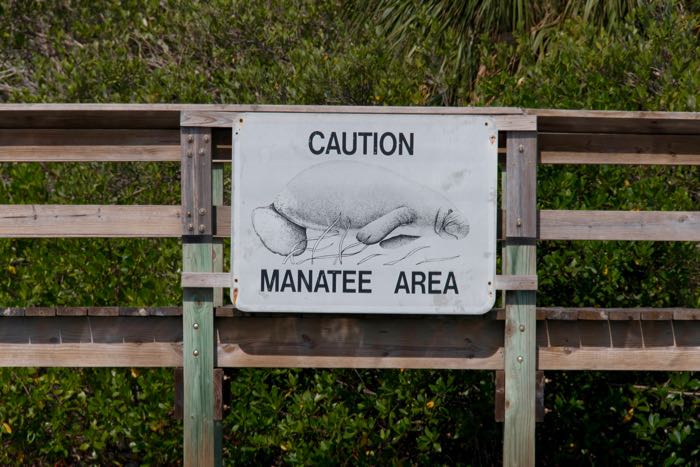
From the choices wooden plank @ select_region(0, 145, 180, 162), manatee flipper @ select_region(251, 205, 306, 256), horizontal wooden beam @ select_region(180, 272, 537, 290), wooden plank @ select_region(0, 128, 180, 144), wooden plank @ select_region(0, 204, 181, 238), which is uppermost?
wooden plank @ select_region(0, 128, 180, 144)

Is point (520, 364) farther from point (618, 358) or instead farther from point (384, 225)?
point (384, 225)

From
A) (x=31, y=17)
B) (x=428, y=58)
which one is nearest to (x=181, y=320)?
(x=428, y=58)

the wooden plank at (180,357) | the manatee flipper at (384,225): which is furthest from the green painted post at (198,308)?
the manatee flipper at (384,225)

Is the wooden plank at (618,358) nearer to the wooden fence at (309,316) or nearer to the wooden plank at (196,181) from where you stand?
the wooden fence at (309,316)

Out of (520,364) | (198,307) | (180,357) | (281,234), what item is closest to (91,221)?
(198,307)

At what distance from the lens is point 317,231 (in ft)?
13.8

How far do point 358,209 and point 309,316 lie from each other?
0.52 metres

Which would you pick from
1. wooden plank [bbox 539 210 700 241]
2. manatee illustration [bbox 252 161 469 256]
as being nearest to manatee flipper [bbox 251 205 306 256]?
manatee illustration [bbox 252 161 469 256]

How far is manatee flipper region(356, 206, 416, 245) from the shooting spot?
13.8 feet

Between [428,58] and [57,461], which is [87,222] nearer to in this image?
[57,461]

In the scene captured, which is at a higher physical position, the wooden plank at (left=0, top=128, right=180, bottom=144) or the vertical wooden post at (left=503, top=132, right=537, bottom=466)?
the wooden plank at (left=0, top=128, right=180, bottom=144)

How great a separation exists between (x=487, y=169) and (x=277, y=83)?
11.7ft

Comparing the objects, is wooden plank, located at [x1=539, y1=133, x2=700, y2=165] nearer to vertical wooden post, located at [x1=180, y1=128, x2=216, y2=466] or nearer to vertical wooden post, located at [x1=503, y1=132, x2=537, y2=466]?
vertical wooden post, located at [x1=503, y1=132, x2=537, y2=466]

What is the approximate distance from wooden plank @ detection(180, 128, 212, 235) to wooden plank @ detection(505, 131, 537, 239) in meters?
1.26
